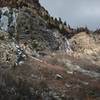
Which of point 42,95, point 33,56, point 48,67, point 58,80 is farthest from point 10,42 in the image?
point 42,95

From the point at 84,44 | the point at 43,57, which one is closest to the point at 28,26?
the point at 43,57

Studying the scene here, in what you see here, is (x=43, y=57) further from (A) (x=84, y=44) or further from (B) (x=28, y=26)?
(A) (x=84, y=44)

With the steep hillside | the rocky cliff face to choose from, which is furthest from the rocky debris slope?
the rocky cliff face

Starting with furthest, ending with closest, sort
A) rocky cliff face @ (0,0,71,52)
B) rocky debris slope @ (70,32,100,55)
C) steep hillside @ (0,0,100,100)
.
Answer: rocky debris slope @ (70,32,100,55) < rocky cliff face @ (0,0,71,52) < steep hillside @ (0,0,100,100)

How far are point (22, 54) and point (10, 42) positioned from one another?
3.35m

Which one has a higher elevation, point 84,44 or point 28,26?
point 28,26

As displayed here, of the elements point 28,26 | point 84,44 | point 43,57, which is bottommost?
point 43,57

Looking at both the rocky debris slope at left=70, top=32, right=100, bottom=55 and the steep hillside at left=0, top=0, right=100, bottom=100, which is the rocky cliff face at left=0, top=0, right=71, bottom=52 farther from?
the rocky debris slope at left=70, top=32, right=100, bottom=55

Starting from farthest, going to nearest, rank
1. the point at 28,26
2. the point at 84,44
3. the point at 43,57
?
the point at 84,44 < the point at 28,26 < the point at 43,57

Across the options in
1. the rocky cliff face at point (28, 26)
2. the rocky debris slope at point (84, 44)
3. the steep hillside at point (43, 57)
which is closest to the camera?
the steep hillside at point (43, 57)

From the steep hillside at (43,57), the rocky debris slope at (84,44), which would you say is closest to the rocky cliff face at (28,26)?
the steep hillside at (43,57)

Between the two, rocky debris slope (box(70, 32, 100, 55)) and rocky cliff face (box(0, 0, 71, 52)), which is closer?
rocky cliff face (box(0, 0, 71, 52))

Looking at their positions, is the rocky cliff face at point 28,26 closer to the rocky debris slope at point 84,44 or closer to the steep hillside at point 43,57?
the steep hillside at point 43,57

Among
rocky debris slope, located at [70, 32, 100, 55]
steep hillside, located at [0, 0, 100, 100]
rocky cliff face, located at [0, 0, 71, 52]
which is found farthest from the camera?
rocky debris slope, located at [70, 32, 100, 55]
